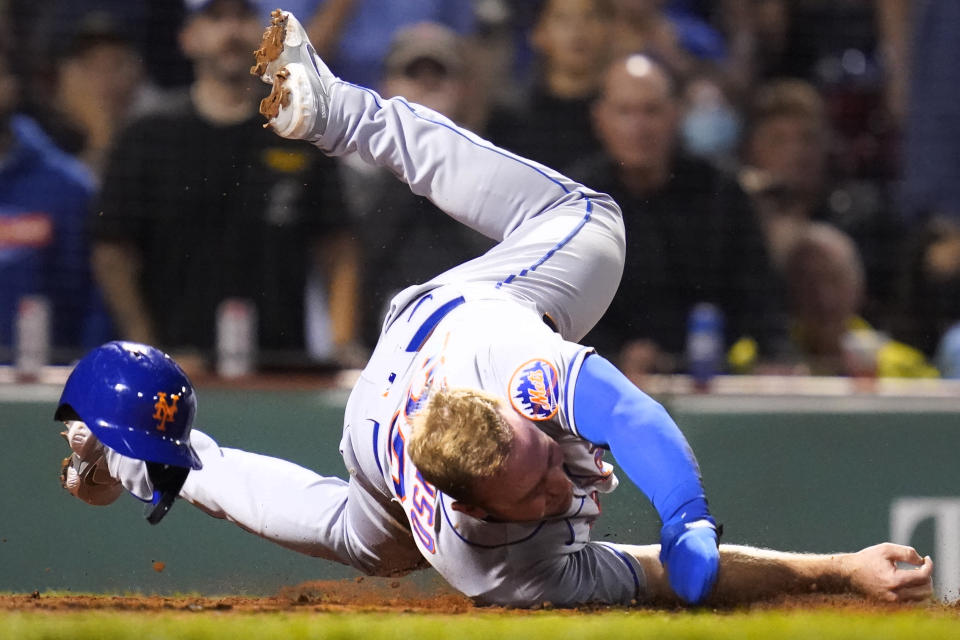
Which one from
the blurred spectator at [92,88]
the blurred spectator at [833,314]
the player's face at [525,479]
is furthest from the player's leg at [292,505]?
the blurred spectator at [833,314]

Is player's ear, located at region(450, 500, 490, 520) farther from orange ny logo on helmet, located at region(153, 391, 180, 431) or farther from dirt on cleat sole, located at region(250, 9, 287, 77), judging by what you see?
dirt on cleat sole, located at region(250, 9, 287, 77)

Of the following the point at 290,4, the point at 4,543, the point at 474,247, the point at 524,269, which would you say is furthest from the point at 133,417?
the point at 290,4

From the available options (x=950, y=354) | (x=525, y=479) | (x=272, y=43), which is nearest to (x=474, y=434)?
(x=525, y=479)

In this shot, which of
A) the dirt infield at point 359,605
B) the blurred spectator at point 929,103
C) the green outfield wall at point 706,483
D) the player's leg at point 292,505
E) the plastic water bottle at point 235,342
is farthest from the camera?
the blurred spectator at point 929,103

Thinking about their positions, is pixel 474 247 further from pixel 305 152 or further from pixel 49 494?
pixel 49 494

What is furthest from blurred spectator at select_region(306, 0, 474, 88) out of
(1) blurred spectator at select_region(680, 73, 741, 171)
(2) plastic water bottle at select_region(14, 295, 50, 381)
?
(2) plastic water bottle at select_region(14, 295, 50, 381)

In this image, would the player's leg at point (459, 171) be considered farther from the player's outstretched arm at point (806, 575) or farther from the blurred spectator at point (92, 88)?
the blurred spectator at point (92, 88)
